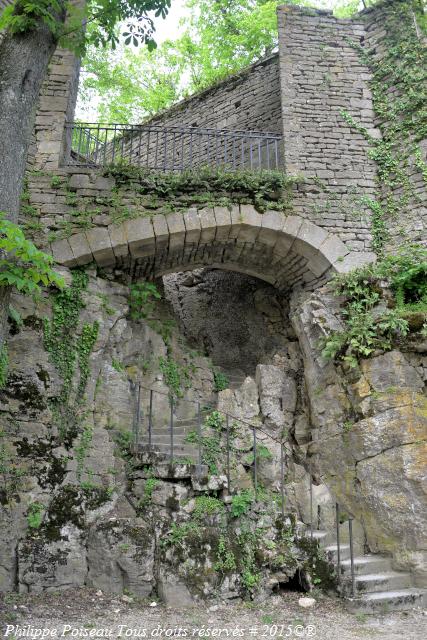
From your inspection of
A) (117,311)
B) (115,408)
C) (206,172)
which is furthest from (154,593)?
(206,172)

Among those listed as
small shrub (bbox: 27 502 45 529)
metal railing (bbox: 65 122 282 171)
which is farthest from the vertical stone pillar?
small shrub (bbox: 27 502 45 529)

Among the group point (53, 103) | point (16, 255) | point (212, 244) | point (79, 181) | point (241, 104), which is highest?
point (241, 104)

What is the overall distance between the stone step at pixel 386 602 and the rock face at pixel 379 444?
322mm

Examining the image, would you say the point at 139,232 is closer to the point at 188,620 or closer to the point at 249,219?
the point at 249,219

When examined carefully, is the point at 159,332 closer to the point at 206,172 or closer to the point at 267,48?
the point at 206,172

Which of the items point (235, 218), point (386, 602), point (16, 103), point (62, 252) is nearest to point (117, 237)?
point (62, 252)

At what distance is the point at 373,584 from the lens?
485 centimetres

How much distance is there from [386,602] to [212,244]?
4.97 metres

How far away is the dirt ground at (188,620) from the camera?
397cm

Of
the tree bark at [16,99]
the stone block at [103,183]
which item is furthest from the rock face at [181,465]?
the tree bark at [16,99]

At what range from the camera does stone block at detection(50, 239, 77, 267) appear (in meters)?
6.65

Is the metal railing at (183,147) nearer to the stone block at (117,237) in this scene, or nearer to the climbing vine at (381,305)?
the stone block at (117,237)

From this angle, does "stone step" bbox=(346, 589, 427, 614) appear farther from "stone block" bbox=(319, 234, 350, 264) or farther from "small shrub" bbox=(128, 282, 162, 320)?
"small shrub" bbox=(128, 282, 162, 320)

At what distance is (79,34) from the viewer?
5305mm
